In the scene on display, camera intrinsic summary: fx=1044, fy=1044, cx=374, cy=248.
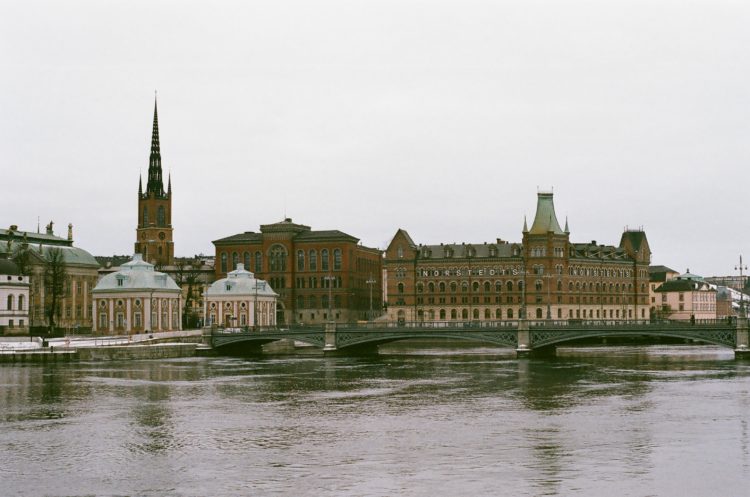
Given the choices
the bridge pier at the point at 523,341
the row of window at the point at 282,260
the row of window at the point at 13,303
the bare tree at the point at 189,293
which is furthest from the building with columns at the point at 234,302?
the bridge pier at the point at 523,341

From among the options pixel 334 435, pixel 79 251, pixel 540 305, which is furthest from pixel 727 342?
pixel 79 251

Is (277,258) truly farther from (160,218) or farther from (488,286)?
(488,286)

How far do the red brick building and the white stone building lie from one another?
62.3 metres

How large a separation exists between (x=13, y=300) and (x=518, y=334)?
6396 centimetres

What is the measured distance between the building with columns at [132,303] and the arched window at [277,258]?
2053 inches

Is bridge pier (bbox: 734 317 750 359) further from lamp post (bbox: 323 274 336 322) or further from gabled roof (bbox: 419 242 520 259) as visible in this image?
gabled roof (bbox: 419 242 520 259)

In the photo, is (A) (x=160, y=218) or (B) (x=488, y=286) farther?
(A) (x=160, y=218)

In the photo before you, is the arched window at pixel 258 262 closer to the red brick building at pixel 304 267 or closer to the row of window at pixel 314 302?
the red brick building at pixel 304 267

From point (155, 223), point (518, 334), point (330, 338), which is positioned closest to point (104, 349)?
point (330, 338)

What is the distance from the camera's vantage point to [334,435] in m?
49.5

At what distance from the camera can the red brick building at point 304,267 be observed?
187 meters

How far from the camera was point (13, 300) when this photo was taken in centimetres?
12950

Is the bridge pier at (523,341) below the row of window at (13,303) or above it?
below

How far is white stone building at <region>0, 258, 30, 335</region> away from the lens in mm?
127938
